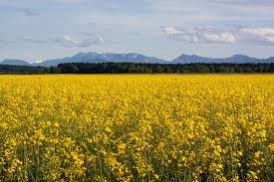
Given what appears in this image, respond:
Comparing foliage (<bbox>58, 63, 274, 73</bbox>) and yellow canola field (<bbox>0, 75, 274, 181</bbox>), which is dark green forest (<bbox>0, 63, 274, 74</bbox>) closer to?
foliage (<bbox>58, 63, 274, 73</bbox>)

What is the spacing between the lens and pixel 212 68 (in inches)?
2660

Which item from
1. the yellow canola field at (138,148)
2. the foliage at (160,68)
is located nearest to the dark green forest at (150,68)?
the foliage at (160,68)

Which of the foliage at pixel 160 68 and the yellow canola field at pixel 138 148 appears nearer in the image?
the yellow canola field at pixel 138 148

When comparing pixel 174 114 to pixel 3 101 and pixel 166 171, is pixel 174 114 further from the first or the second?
pixel 3 101

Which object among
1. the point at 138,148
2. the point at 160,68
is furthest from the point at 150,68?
the point at 138,148

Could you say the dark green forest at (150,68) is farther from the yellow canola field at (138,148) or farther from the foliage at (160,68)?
the yellow canola field at (138,148)

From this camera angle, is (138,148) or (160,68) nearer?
(138,148)

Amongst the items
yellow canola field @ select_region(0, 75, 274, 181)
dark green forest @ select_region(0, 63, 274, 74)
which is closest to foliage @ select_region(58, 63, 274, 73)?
dark green forest @ select_region(0, 63, 274, 74)

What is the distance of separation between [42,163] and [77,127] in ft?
8.45

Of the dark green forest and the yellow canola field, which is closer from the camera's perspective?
the yellow canola field

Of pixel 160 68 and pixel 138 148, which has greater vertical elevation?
pixel 138 148

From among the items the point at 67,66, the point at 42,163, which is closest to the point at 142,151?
the point at 42,163

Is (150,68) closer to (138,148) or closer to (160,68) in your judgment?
(160,68)

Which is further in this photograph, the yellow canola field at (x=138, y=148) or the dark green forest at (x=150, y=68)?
the dark green forest at (x=150, y=68)
